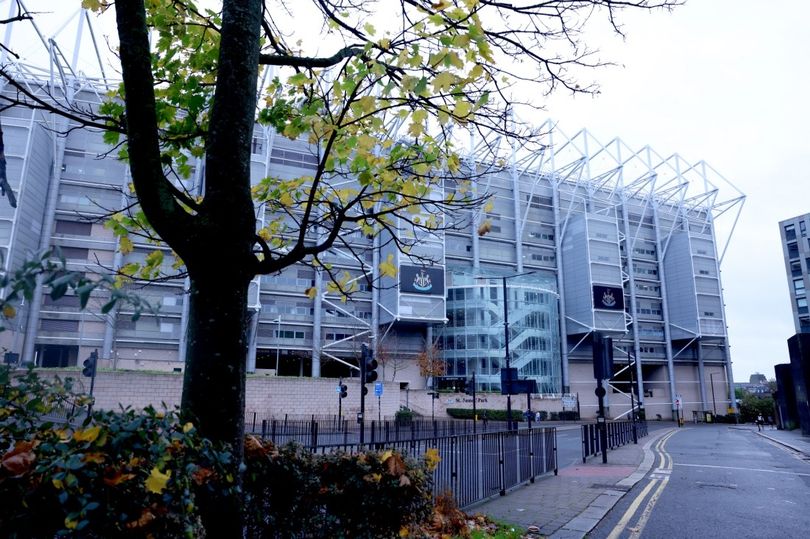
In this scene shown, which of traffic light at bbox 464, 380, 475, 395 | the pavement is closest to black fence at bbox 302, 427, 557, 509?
the pavement

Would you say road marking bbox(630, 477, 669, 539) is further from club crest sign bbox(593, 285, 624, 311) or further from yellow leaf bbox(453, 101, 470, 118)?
club crest sign bbox(593, 285, 624, 311)

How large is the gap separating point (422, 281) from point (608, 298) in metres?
25.9

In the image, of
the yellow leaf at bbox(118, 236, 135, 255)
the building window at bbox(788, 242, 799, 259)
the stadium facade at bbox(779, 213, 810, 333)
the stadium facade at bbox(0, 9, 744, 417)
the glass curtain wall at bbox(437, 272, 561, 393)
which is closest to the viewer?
the yellow leaf at bbox(118, 236, 135, 255)

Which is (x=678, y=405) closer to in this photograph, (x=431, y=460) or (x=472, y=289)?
(x=472, y=289)

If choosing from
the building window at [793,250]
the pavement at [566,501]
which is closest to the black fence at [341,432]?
the pavement at [566,501]

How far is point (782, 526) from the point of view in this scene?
802 centimetres

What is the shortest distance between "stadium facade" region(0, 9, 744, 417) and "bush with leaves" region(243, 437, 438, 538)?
26412mm

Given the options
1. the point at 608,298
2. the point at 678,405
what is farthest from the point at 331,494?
the point at 678,405

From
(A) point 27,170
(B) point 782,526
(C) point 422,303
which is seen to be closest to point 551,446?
(B) point 782,526

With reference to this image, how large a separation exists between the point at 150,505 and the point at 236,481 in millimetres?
790

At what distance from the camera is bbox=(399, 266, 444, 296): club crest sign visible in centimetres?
5578

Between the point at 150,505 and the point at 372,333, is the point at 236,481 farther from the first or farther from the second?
the point at 372,333

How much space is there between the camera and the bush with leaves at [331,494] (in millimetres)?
4422

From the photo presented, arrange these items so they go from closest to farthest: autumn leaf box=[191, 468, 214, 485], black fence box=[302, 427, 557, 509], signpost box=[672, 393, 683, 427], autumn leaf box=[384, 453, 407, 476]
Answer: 1. autumn leaf box=[191, 468, 214, 485]
2. autumn leaf box=[384, 453, 407, 476]
3. black fence box=[302, 427, 557, 509]
4. signpost box=[672, 393, 683, 427]
